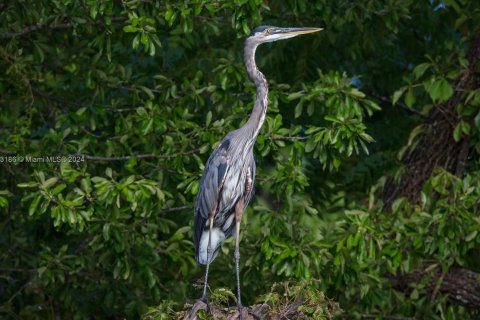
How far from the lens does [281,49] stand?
850 centimetres

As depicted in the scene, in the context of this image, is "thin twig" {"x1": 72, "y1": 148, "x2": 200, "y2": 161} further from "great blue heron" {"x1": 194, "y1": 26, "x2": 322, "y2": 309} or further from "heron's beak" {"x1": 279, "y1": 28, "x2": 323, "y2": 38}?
"heron's beak" {"x1": 279, "y1": 28, "x2": 323, "y2": 38}

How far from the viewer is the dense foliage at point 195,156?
6.98 m

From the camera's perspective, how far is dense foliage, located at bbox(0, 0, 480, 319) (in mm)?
6984

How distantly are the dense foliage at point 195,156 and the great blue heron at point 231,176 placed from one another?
0.23 m

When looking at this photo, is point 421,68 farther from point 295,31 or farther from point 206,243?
point 206,243

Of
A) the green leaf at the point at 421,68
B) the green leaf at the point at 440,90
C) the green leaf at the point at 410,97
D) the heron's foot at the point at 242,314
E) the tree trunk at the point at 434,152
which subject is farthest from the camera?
the tree trunk at the point at 434,152

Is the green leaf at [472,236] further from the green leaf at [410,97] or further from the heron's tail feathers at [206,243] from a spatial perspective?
the heron's tail feathers at [206,243]

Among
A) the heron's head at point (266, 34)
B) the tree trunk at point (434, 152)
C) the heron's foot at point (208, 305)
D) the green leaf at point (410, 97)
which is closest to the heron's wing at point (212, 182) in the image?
the heron's head at point (266, 34)

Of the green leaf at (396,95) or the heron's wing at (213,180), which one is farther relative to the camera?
the green leaf at (396,95)

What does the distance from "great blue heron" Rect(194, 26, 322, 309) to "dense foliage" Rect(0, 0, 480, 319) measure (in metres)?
0.23

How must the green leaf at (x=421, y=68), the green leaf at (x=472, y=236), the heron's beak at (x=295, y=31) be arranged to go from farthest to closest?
the green leaf at (x=421, y=68), the green leaf at (x=472, y=236), the heron's beak at (x=295, y=31)

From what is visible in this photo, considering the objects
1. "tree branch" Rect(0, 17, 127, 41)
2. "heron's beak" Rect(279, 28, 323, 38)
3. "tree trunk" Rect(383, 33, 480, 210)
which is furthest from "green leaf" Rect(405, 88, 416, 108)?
"tree branch" Rect(0, 17, 127, 41)

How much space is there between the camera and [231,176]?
6645 mm

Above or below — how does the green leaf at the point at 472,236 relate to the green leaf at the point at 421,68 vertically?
below
